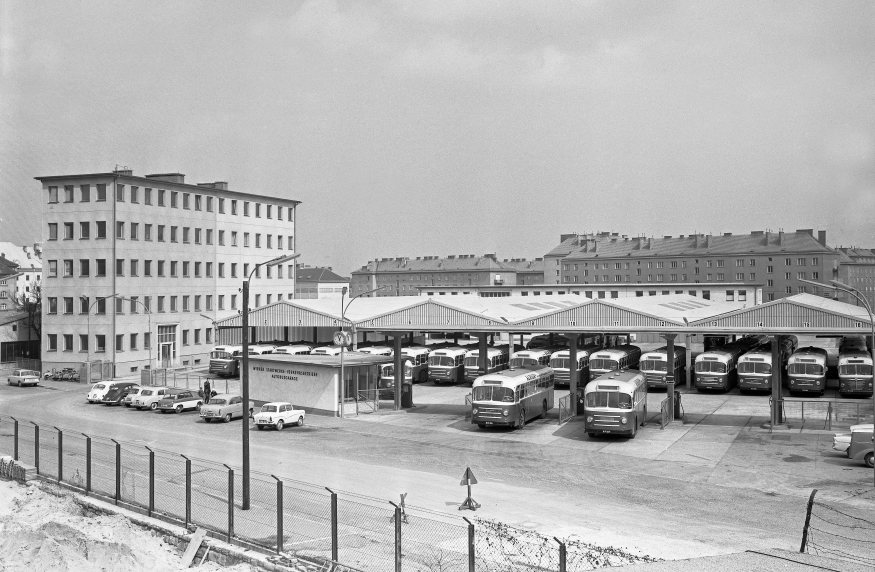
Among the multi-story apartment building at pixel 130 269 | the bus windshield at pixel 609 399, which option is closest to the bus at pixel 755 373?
the bus windshield at pixel 609 399

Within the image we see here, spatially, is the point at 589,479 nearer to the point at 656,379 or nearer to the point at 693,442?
the point at 693,442

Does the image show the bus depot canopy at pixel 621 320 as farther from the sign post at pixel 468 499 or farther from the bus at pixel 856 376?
the sign post at pixel 468 499

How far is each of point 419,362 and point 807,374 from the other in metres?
25.9

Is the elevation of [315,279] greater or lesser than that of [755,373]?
greater

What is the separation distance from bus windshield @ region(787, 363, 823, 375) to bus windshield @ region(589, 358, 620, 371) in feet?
35.4

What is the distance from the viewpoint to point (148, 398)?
48.3 meters

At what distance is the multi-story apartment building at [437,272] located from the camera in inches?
6757

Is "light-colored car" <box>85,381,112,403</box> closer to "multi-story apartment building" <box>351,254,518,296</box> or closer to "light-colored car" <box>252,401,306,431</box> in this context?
"light-colored car" <box>252,401,306,431</box>

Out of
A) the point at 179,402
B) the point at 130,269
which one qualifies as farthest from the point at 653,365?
the point at 130,269

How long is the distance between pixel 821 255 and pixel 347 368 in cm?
10286

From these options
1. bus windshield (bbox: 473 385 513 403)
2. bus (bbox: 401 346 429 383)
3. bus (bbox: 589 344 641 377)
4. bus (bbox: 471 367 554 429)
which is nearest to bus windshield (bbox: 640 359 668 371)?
bus (bbox: 589 344 641 377)

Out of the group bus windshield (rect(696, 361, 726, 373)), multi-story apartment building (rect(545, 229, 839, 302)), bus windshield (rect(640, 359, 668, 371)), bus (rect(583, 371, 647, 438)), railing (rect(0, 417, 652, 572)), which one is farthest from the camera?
multi-story apartment building (rect(545, 229, 839, 302))

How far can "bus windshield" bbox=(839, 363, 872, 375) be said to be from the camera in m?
47.9

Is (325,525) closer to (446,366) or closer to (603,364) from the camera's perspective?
(603,364)
